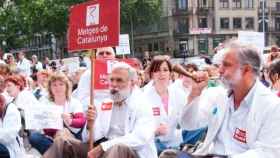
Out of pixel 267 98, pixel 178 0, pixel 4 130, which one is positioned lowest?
pixel 4 130

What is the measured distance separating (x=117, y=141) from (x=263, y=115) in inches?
68.4

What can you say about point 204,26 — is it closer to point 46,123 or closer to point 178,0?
point 178,0

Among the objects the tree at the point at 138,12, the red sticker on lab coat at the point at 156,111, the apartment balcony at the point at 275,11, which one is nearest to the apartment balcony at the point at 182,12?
the tree at the point at 138,12

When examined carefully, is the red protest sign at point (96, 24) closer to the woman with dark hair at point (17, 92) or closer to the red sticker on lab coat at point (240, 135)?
the red sticker on lab coat at point (240, 135)

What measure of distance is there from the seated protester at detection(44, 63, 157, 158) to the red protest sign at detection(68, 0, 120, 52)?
0.53m

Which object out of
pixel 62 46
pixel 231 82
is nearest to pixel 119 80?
pixel 231 82

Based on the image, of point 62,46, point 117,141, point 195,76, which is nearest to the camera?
point 195,76

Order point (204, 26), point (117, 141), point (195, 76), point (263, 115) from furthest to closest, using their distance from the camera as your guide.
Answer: point (204, 26) < point (117, 141) < point (195, 76) < point (263, 115)

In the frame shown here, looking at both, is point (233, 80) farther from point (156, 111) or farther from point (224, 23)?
point (224, 23)

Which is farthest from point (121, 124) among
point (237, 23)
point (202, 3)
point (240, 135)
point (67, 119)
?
point (237, 23)

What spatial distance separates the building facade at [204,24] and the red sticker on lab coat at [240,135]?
6723 cm

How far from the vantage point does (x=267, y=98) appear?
4.38 meters

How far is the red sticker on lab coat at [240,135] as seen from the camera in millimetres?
4516

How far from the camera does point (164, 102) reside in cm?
752
